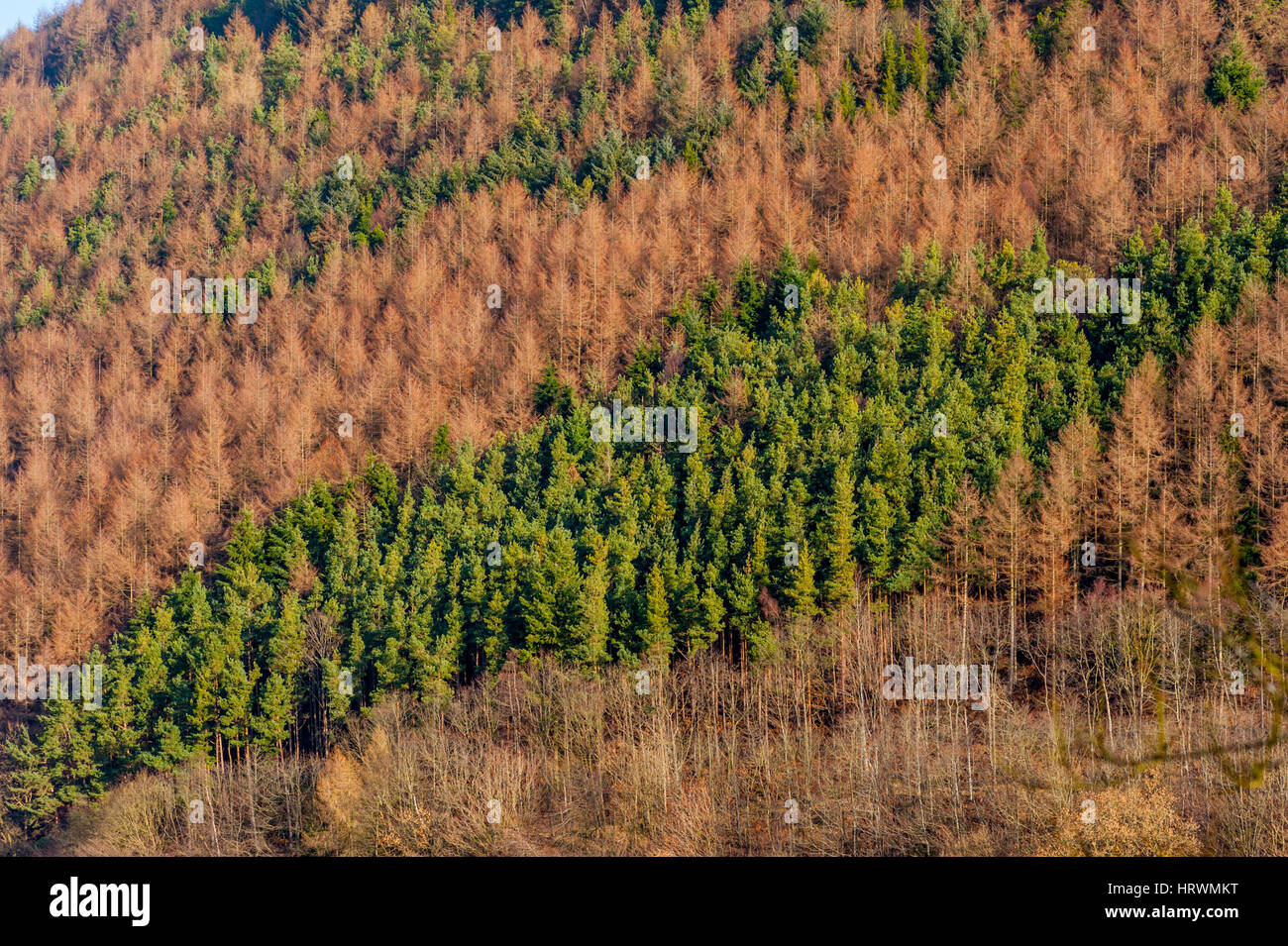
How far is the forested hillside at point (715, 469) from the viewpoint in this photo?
45.3 meters

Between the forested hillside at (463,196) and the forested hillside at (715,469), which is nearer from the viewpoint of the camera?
the forested hillside at (715,469)

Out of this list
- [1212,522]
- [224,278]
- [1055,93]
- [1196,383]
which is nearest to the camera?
[1212,522]

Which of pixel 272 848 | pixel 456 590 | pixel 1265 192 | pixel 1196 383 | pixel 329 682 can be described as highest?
pixel 1265 192

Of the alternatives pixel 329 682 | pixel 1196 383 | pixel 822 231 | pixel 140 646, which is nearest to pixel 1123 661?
pixel 1196 383

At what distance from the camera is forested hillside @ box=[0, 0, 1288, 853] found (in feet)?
149

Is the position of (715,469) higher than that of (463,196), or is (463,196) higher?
(463,196)

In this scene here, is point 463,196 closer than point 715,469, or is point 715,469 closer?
point 715,469

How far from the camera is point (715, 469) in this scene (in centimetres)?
6153

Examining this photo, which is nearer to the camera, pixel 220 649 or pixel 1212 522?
pixel 1212 522

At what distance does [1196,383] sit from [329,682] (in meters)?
41.6

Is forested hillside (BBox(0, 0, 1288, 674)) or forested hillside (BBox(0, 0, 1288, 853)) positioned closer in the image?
forested hillside (BBox(0, 0, 1288, 853))

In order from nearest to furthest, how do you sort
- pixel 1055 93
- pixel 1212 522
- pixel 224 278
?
1. pixel 1212 522
2. pixel 1055 93
3. pixel 224 278
